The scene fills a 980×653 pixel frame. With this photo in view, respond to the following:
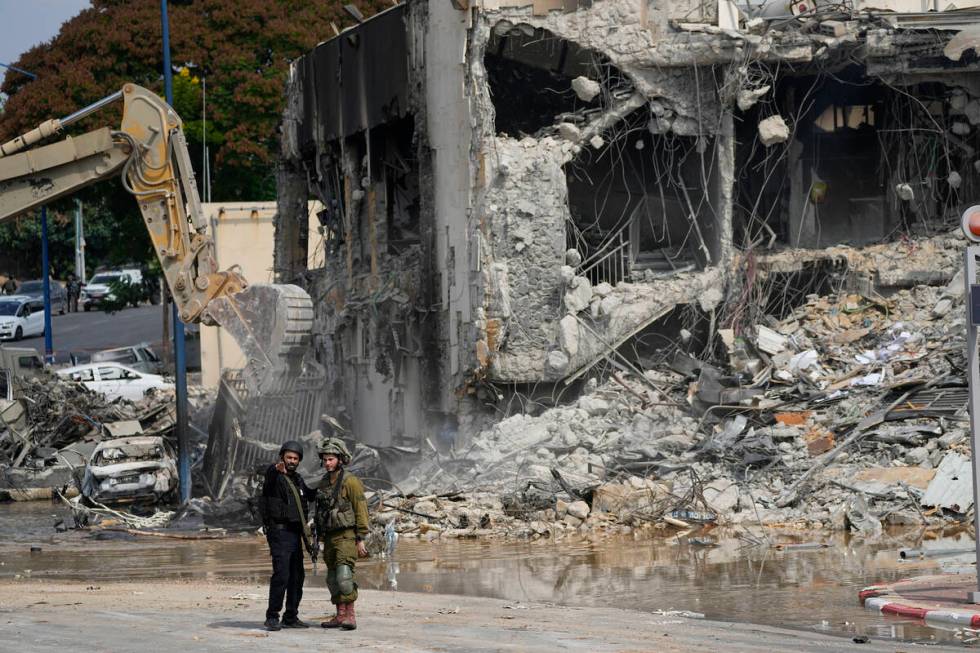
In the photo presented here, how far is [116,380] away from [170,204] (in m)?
18.5

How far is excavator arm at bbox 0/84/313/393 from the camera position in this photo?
20984mm

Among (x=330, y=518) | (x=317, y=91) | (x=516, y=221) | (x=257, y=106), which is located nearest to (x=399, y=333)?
(x=516, y=221)

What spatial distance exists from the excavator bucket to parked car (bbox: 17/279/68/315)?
40.1 metres

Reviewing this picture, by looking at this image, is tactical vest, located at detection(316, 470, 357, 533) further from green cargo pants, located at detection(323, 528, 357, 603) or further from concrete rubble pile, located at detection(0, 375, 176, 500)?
concrete rubble pile, located at detection(0, 375, 176, 500)

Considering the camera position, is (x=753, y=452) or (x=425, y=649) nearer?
(x=425, y=649)

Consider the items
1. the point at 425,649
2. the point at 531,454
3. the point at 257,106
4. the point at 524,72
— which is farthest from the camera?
the point at 257,106

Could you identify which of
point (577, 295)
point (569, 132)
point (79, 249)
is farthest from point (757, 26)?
point (79, 249)

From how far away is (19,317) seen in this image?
183ft

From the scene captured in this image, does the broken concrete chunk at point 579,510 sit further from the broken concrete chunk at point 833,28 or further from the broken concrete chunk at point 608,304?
the broken concrete chunk at point 833,28

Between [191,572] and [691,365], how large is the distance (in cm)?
931

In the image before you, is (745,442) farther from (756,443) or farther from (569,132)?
(569,132)

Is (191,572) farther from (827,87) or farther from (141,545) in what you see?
(827,87)

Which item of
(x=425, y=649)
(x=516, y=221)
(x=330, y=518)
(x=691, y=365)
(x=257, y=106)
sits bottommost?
(x=425, y=649)

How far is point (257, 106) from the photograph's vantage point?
4931 centimetres
